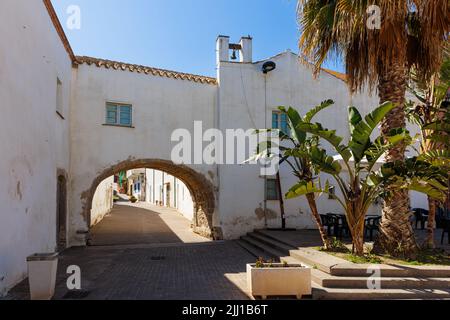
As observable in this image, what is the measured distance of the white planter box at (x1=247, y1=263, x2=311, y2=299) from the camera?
714cm

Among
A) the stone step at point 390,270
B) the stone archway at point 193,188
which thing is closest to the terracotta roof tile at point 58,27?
the stone archway at point 193,188

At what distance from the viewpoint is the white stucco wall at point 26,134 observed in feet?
24.1

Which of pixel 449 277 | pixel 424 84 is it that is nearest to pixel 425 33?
pixel 424 84

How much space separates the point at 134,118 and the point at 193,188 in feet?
15.1

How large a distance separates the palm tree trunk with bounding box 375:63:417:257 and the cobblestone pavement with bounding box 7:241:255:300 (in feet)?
11.7

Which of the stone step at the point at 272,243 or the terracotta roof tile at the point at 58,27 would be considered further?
the stone step at the point at 272,243

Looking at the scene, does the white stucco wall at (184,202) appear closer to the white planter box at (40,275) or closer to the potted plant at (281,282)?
the potted plant at (281,282)

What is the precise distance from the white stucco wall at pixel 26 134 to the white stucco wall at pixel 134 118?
2025mm

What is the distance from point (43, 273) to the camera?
22.6ft

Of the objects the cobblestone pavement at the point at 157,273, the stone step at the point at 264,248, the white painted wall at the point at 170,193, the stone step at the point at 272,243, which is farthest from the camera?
the white painted wall at the point at 170,193

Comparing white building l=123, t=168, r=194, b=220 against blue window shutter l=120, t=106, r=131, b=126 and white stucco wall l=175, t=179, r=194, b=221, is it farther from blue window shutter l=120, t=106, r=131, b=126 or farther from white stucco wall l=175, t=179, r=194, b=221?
blue window shutter l=120, t=106, r=131, b=126

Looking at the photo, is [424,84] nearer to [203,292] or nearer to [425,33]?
[425,33]
